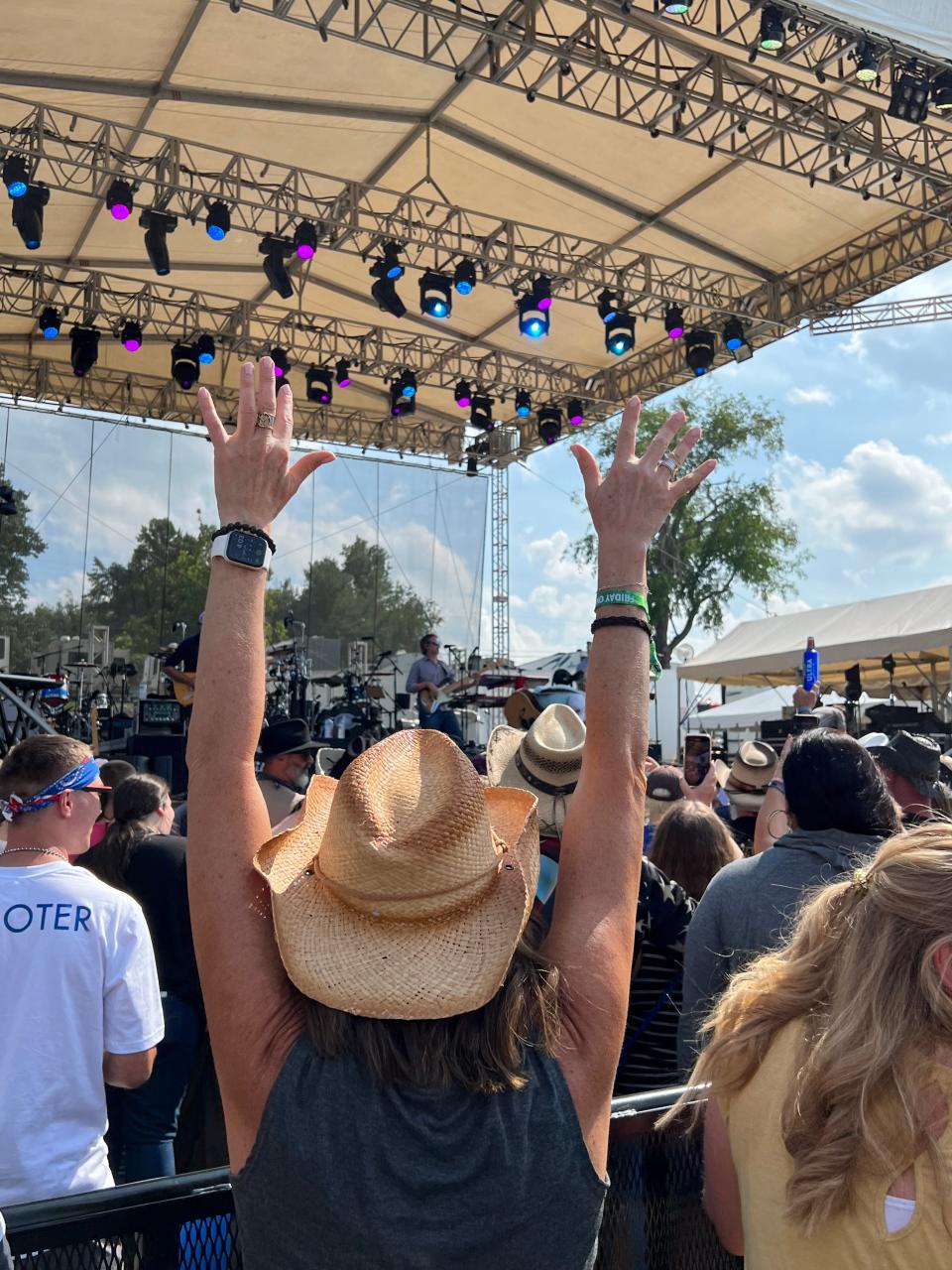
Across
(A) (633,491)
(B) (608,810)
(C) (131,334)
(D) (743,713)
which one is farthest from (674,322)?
(B) (608,810)

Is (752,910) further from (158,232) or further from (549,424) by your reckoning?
(549,424)

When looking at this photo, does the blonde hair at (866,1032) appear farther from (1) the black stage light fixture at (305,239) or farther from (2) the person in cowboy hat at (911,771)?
(1) the black stage light fixture at (305,239)

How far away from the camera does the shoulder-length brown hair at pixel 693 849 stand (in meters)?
3.27

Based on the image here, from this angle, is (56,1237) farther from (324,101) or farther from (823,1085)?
(324,101)

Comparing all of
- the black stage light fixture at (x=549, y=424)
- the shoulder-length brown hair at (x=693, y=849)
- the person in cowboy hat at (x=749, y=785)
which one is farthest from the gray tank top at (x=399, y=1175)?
the black stage light fixture at (x=549, y=424)

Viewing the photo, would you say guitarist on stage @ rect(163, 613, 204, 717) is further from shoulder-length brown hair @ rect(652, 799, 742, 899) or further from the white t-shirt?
the white t-shirt

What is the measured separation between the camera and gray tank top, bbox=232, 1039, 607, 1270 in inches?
42.7

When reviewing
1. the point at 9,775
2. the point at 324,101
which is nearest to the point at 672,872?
the point at 9,775

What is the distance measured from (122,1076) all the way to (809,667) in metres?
4.90

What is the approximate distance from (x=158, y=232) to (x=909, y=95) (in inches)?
264

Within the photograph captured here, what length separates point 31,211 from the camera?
9.62 meters

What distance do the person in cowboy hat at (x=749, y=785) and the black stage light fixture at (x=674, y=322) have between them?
28.7 feet

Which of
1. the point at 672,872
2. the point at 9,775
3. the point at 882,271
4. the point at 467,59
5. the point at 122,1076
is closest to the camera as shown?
the point at 122,1076

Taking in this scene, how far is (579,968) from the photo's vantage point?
1226 millimetres
